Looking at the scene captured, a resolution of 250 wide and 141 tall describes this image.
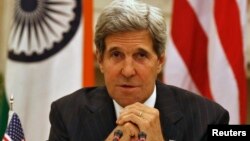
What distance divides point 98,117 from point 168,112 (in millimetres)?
285

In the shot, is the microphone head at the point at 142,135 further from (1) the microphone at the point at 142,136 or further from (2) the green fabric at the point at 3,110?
(2) the green fabric at the point at 3,110

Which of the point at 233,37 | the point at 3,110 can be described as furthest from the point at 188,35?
the point at 3,110

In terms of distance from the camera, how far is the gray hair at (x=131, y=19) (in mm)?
2385

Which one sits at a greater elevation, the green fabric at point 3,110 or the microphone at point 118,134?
the microphone at point 118,134

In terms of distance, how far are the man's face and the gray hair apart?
23 millimetres

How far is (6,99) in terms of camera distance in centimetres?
418

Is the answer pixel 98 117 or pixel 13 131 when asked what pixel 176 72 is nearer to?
pixel 98 117

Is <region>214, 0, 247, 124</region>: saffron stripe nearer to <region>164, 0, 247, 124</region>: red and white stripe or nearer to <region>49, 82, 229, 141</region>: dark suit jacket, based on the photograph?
<region>164, 0, 247, 124</region>: red and white stripe

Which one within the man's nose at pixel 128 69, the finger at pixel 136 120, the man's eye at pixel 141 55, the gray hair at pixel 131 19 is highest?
the gray hair at pixel 131 19

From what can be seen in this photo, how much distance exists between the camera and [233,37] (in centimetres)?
426

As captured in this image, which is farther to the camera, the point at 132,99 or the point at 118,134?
the point at 132,99

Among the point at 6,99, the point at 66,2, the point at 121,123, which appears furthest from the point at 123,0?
the point at 6,99

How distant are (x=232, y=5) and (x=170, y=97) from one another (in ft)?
5.80

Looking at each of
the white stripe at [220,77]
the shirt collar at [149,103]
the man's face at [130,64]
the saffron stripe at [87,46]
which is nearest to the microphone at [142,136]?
the man's face at [130,64]
